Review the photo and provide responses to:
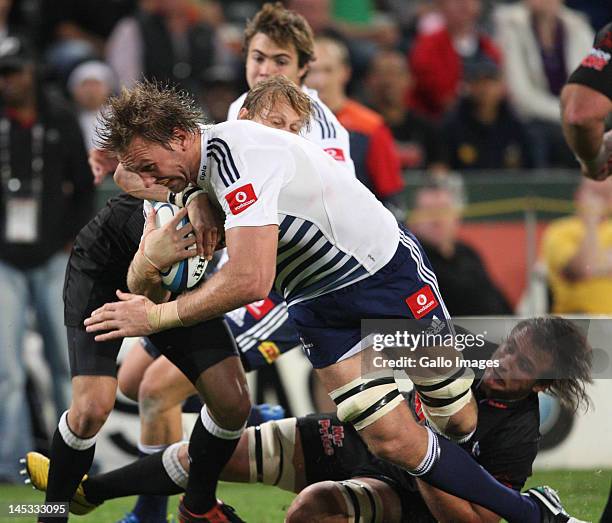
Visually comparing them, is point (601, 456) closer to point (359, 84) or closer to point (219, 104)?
point (219, 104)

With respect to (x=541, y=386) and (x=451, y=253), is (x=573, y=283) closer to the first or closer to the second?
(x=451, y=253)

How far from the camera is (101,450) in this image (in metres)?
8.45

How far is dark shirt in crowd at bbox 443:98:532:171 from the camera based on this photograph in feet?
36.4

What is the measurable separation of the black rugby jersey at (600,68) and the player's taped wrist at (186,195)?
1.82 meters

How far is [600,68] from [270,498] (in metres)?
3.03

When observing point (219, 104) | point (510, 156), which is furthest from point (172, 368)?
point (510, 156)

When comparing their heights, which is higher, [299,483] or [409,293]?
[409,293]

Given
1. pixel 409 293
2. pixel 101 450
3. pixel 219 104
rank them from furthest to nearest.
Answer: pixel 219 104 → pixel 101 450 → pixel 409 293

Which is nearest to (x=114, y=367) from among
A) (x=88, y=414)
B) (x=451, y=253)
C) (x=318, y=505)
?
(x=88, y=414)

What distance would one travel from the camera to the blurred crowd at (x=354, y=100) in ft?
28.3

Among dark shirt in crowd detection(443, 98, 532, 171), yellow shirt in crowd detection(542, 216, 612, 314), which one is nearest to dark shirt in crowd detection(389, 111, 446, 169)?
dark shirt in crowd detection(443, 98, 532, 171)

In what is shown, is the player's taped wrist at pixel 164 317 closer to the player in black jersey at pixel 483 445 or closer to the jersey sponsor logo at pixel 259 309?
the player in black jersey at pixel 483 445

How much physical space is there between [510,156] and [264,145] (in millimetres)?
6689

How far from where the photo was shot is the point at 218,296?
4762 mm
